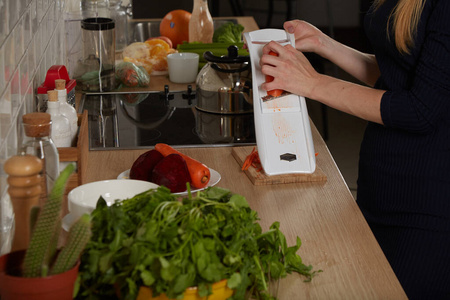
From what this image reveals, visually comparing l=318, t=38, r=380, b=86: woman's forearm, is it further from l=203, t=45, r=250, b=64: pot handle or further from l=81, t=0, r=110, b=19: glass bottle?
l=81, t=0, r=110, b=19: glass bottle

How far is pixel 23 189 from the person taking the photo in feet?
2.57

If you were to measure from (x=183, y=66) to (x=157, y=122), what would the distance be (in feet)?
1.63

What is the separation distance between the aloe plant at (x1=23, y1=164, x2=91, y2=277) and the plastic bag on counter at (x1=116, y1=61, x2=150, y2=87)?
1521 millimetres

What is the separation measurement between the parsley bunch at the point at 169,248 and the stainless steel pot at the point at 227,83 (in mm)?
968

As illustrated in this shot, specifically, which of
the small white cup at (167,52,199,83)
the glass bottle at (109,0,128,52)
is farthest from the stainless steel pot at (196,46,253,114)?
the glass bottle at (109,0,128,52)

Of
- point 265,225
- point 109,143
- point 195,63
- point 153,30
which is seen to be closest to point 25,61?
point 109,143

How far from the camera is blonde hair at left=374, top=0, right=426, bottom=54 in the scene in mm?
1370

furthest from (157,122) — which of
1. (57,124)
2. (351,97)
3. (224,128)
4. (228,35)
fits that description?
(228,35)

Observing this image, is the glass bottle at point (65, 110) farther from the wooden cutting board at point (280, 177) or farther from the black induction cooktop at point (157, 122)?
the wooden cutting board at point (280, 177)

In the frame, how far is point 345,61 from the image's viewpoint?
5.92 ft

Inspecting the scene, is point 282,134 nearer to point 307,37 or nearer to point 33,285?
point 307,37

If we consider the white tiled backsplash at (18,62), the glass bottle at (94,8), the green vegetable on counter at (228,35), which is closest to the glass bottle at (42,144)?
the white tiled backsplash at (18,62)

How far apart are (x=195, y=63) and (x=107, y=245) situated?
1558 millimetres

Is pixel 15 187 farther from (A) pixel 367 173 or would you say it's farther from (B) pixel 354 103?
(A) pixel 367 173
